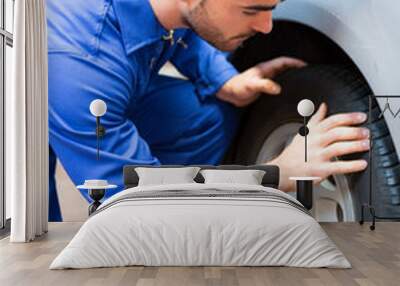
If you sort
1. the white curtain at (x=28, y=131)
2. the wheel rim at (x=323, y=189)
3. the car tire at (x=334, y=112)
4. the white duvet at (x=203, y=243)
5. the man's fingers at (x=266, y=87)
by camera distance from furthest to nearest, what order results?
the man's fingers at (x=266, y=87) < the wheel rim at (x=323, y=189) < the car tire at (x=334, y=112) < the white curtain at (x=28, y=131) < the white duvet at (x=203, y=243)

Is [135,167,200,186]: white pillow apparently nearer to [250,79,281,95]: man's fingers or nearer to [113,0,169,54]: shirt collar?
[250,79,281,95]: man's fingers

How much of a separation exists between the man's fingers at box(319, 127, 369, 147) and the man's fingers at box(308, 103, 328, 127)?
0.18m

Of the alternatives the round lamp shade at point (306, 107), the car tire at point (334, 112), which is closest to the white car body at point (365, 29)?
the car tire at point (334, 112)

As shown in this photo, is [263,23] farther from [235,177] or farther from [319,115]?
[235,177]

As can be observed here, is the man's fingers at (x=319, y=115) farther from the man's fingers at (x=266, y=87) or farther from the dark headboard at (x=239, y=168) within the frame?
the dark headboard at (x=239, y=168)

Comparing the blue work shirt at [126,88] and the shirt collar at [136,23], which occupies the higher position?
the shirt collar at [136,23]

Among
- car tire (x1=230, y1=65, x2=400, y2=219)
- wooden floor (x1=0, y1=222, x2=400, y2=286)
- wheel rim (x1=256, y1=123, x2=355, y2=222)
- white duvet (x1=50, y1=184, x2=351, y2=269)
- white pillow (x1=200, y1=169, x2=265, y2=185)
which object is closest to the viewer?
wooden floor (x1=0, y1=222, x2=400, y2=286)

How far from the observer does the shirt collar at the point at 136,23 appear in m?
7.57

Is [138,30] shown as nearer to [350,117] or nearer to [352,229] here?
[350,117]

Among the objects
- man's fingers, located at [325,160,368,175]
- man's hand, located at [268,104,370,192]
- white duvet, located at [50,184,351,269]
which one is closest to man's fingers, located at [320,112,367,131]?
man's hand, located at [268,104,370,192]

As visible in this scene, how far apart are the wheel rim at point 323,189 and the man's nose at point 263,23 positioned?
1225 millimetres

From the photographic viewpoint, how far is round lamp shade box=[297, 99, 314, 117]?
734 centimetres

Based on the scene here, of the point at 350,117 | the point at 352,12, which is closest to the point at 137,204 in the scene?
the point at 350,117

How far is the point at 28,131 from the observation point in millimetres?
6273
